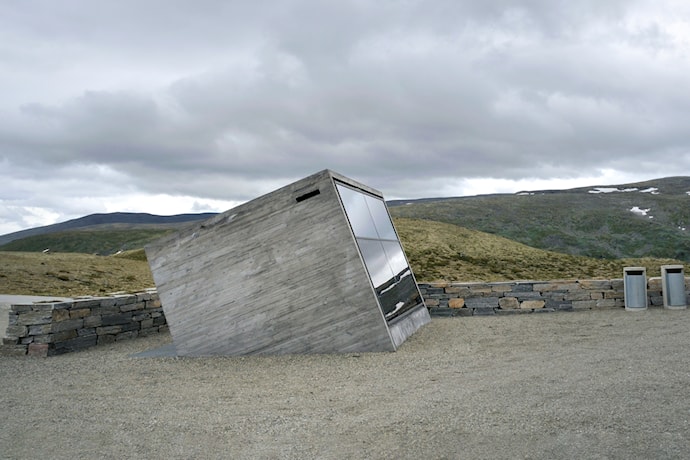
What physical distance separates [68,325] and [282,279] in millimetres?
4388

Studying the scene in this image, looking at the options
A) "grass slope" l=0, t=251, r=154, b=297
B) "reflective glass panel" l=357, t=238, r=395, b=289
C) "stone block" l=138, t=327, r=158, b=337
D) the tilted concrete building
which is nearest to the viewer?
the tilted concrete building

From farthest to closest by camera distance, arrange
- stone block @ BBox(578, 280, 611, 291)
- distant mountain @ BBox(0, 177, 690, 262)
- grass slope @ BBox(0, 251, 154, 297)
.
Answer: distant mountain @ BBox(0, 177, 690, 262) < grass slope @ BBox(0, 251, 154, 297) < stone block @ BBox(578, 280, 611, 291)

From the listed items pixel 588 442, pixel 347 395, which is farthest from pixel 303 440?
pixel 588 442

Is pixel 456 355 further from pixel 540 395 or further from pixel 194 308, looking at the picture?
pixel 194 308

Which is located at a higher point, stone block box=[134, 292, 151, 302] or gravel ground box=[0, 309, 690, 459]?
stone block box=[134, 292, 151, 302]

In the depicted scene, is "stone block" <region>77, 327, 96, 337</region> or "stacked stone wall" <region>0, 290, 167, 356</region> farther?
"stone block" <region>77, 327, 96, 337</region>

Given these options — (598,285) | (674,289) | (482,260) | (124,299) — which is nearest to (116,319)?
(124,299)

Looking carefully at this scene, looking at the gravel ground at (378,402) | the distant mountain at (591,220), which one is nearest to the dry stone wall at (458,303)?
the gravel ground at (378,402)

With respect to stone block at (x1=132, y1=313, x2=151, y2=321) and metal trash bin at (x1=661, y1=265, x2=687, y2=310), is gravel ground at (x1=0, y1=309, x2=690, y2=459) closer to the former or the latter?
stone block at (x1=132, y1=313, x2=151, y2=321)

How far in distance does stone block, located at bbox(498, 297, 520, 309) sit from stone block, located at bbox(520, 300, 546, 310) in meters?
0.12

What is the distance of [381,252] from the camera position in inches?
404

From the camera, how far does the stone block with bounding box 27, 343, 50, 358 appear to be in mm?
9723

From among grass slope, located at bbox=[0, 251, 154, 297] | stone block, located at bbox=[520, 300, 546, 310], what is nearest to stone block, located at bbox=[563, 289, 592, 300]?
stone block, located at bbox=[520, 300, 546, 310]

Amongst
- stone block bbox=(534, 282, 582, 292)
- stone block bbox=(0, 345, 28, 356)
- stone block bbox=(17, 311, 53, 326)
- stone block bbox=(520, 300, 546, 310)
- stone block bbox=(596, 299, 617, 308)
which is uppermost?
stone block bbox=(17, 311, 53, 326)
